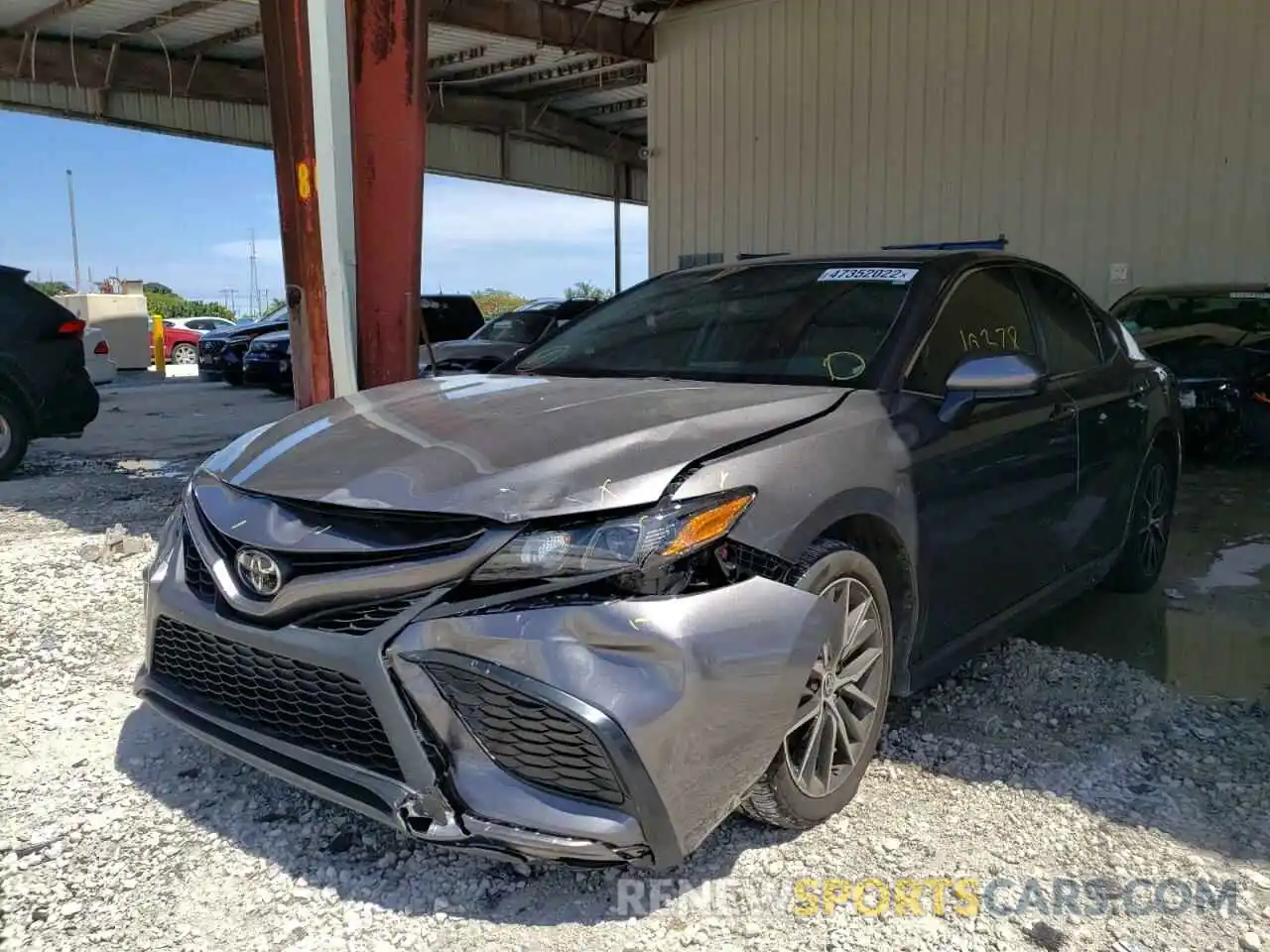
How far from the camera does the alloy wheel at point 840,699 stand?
246 cm

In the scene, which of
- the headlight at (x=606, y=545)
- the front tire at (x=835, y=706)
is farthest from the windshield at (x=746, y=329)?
the headlight at (x=606, y=545)

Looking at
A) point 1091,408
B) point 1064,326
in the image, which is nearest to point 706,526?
point 1091,408

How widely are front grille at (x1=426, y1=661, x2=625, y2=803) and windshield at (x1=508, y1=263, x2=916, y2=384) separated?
145 cm

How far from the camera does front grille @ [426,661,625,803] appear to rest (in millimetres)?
2029

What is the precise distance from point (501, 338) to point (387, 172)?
718cm

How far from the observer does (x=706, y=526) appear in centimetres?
221

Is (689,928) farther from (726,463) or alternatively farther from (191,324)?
(191,324)

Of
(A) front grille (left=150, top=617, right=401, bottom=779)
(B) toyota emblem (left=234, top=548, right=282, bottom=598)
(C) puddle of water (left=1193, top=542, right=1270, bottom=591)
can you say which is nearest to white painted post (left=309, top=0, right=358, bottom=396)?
(A) front grille (left=150, top=617, right=401, bottom=779)

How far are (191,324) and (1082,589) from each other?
1063 inches

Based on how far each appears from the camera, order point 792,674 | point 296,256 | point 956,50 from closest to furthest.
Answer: point 792,674 → point 296,256 → point 956,50

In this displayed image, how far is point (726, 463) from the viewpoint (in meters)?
2.33

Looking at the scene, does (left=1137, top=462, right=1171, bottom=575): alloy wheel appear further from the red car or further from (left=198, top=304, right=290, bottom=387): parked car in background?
the red car

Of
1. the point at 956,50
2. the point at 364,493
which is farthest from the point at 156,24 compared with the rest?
the point at 364,493

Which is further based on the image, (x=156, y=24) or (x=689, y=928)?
(x=156, y=24)
